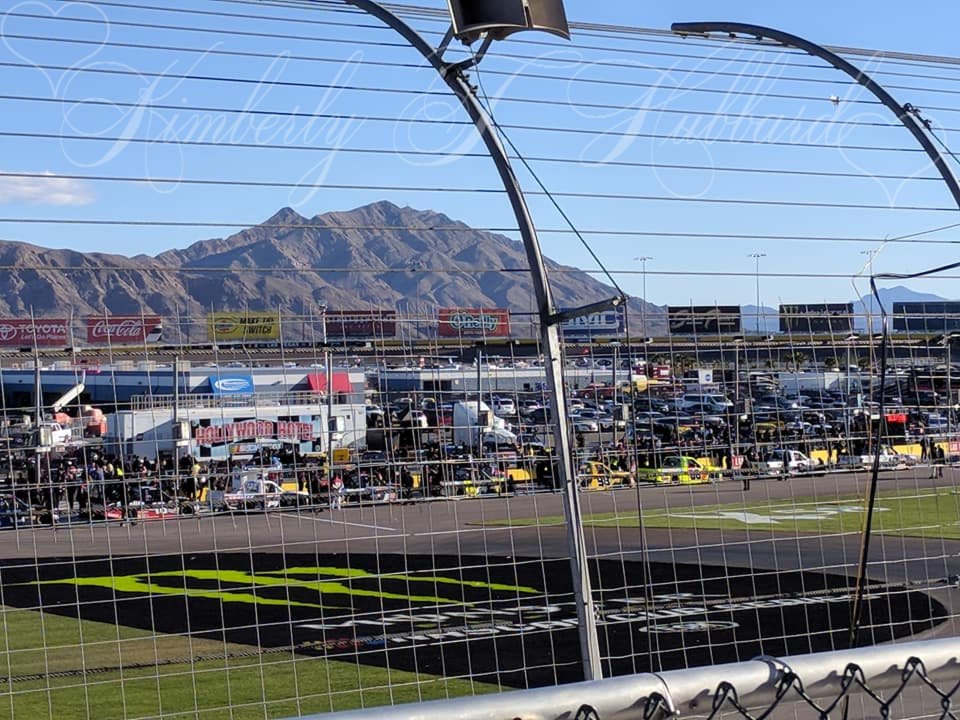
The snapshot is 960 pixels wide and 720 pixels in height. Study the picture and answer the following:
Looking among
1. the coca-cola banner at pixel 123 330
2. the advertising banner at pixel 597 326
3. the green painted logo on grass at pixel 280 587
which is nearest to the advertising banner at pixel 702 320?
the advertising banner at pixel 597 326

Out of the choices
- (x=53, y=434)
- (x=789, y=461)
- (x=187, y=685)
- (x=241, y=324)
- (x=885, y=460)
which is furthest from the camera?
(x=187, y=685)

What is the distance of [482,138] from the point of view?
518 cm

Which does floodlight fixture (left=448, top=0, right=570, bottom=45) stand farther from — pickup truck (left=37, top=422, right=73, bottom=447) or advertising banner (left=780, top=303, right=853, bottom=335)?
advertising banner (left=780, top=303, right=853, bottom=335)

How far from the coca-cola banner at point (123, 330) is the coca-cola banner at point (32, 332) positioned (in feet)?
0.42

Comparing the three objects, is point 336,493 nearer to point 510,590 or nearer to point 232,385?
point 232,385

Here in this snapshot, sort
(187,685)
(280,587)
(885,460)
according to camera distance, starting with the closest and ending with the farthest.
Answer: (885,460)
(187,685)
(280,587)

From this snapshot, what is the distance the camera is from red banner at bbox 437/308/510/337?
5945 millimetres

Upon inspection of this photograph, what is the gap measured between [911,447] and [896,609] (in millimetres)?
7095

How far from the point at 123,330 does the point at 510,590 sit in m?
11.4

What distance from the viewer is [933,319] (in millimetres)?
7566

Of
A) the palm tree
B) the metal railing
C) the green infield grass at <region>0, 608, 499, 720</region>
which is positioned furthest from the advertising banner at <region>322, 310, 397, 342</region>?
the metal railing

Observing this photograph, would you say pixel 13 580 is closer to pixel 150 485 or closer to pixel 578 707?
pixel 150 485

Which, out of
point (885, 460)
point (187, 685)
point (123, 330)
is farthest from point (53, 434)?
point (885, 460)

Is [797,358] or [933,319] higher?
[933,319]
